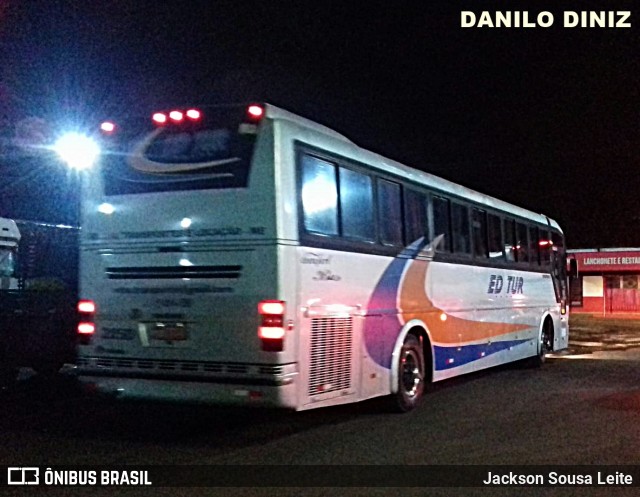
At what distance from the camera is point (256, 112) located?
827 cm

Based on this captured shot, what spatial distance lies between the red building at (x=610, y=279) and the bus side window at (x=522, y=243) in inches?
1270

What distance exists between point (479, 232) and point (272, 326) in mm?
6475

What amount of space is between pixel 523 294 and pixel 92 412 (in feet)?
30.0

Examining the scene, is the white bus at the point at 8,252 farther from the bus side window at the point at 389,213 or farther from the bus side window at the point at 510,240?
the bus side window at the point at 510,240

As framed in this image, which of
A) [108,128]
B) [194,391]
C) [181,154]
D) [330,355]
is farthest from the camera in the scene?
[108,128]

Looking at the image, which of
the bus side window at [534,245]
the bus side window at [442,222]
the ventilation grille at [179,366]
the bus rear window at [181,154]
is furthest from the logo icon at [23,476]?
the bus side window at [534,245]

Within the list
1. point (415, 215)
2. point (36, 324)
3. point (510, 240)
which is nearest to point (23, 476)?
point (36, 324)

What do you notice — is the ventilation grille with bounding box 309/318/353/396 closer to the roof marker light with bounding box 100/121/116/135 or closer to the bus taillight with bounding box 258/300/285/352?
the bus taillight with bounding box 258/300/285/352

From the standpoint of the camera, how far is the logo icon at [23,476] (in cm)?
687

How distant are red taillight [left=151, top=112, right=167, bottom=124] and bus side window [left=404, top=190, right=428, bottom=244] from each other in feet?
12.3

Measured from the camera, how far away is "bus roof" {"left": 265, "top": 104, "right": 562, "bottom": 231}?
28.1ft

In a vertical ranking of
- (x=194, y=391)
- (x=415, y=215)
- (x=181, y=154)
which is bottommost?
(x=194, y=391)

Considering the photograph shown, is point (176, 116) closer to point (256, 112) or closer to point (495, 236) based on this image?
point (256, 112)

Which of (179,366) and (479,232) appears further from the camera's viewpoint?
(479,232)
